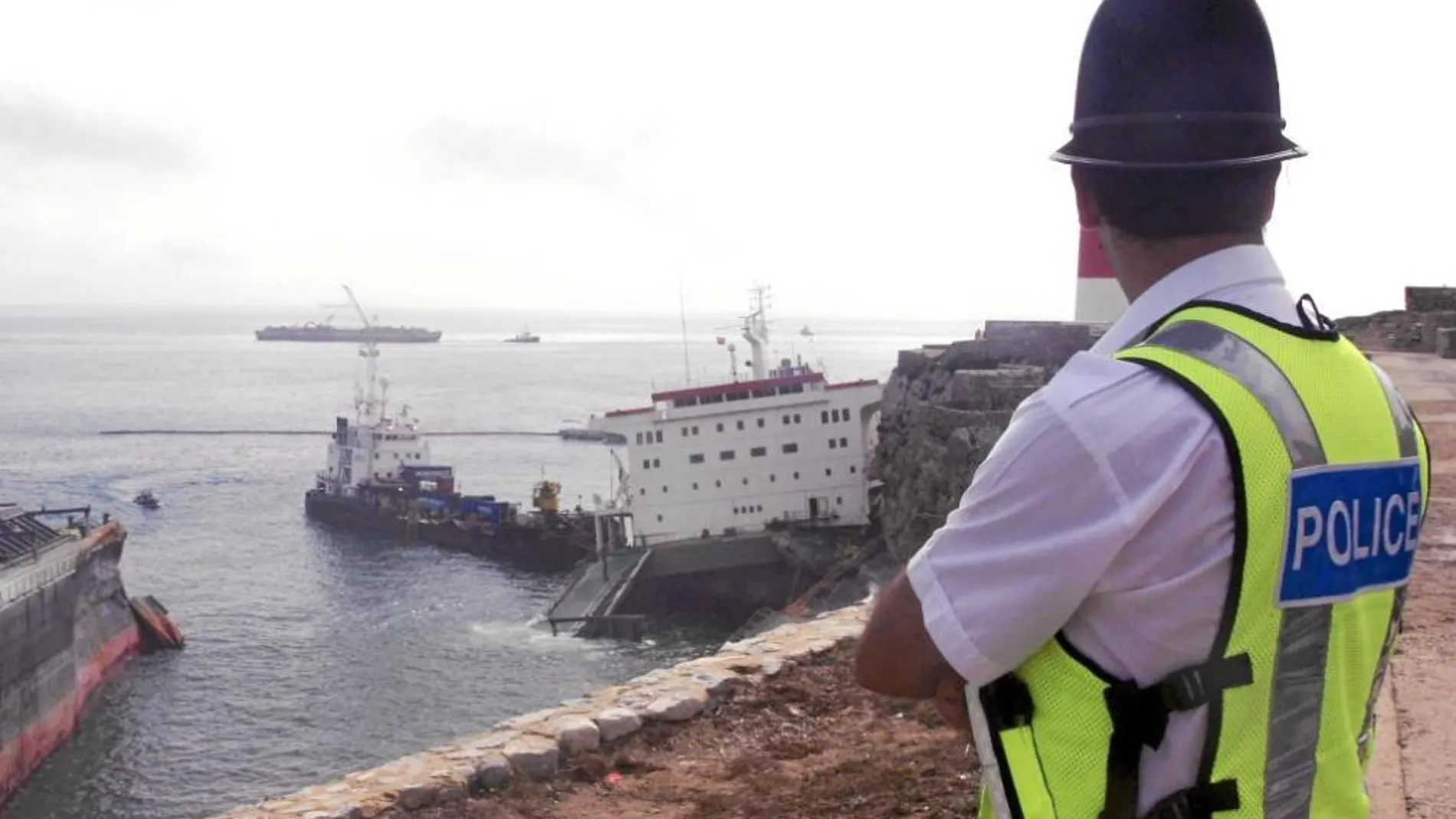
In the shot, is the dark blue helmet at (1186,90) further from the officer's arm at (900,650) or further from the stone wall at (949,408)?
the stone wall at (949,408)

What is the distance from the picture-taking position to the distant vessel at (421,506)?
162ft

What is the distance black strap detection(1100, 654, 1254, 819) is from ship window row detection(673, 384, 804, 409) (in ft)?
139

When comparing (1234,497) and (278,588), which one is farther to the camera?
(278,588)

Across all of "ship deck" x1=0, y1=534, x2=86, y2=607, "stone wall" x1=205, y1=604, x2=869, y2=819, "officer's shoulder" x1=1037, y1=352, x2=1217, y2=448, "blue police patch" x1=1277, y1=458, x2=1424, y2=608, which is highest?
"officer's shoulder" x1=1037, y1=352, x2=1217, y2=448

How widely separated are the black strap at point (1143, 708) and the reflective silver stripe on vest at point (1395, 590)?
271mm

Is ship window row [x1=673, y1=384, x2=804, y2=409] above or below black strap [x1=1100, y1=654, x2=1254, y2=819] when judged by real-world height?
below

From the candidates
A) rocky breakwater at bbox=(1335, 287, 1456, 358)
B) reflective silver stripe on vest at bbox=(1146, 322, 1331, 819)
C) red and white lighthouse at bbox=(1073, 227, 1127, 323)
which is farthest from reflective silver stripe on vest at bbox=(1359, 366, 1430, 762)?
rocky breakwater at bbox=(1335, 287, 1456, 358)

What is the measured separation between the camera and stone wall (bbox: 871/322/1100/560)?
80.3ft

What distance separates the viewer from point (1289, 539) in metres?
1.38

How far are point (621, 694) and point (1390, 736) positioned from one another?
3.32 metres

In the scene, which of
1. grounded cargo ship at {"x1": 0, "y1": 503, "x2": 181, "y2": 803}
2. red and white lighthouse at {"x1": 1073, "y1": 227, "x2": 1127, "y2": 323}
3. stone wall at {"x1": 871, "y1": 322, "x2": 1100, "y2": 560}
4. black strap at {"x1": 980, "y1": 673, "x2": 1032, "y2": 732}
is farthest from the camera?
grounded cargo ship at {"x1": 0, "y1": 503, "x2": 181, "y2": 803}

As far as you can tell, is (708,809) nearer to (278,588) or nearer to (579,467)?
(278,588)

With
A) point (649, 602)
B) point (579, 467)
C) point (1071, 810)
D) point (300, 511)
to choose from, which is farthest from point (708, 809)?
point (579, 467)

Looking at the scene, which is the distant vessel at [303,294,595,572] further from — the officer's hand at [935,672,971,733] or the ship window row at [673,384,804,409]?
the officer's hand at [935,672,971,733]
